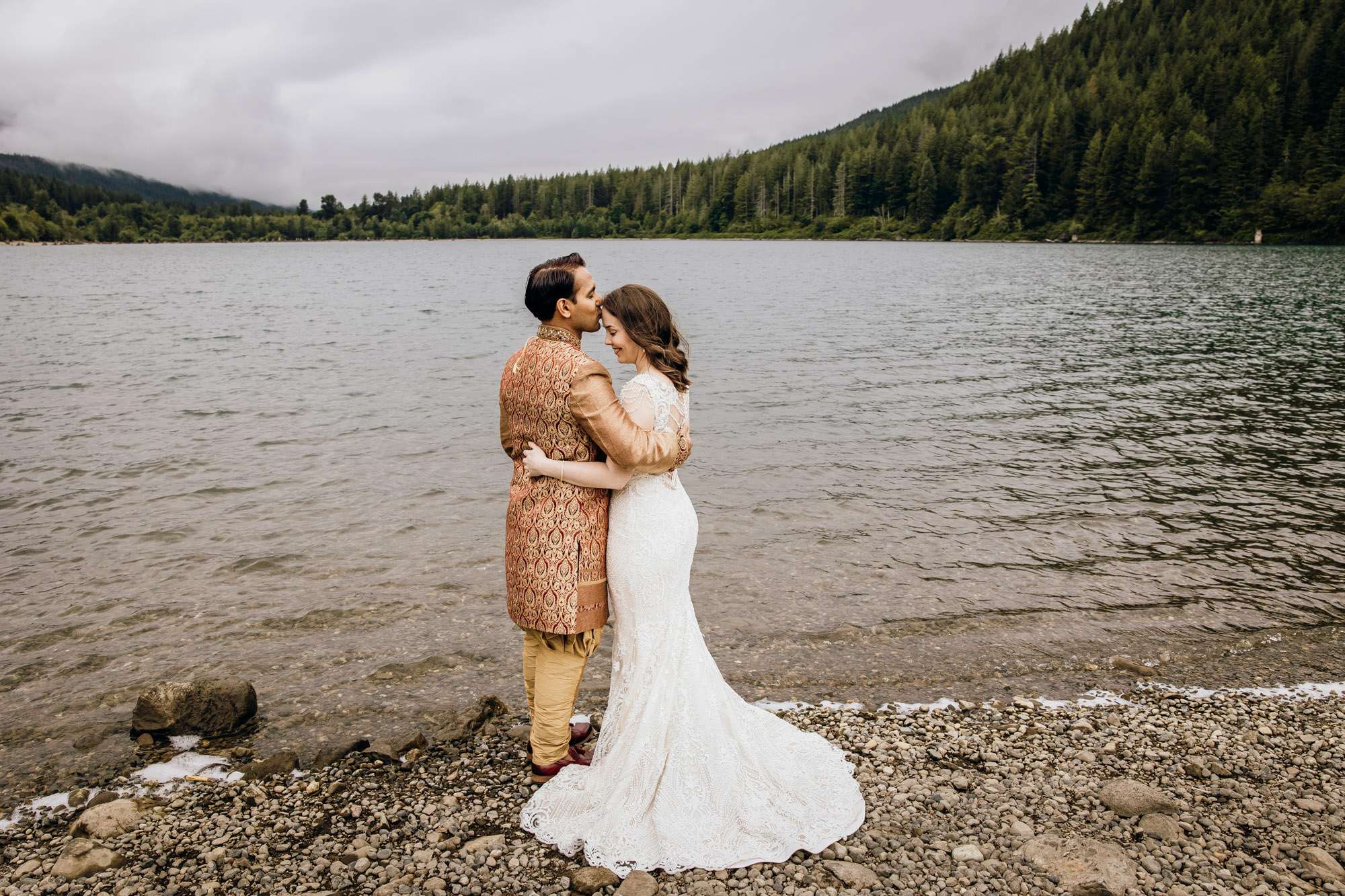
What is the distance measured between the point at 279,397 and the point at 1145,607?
818 inches

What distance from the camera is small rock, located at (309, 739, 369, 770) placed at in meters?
5.67

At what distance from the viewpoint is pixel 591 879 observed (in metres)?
4.34

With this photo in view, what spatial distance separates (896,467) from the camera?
49.5 feet

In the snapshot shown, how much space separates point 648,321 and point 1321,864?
15.2ft

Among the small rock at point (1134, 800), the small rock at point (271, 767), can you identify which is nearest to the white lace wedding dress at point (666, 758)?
the small rock at point (1134, 800)

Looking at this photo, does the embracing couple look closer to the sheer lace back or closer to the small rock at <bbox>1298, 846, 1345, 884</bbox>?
the sheer lace back

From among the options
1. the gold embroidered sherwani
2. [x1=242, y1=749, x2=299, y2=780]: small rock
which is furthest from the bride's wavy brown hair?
[x1=242, y1=749, x2=299, y2=780]: small rock

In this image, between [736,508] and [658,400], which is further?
[736,508]

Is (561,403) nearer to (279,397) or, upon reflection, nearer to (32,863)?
(32,863)

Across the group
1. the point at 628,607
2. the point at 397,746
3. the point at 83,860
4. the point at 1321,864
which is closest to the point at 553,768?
the point at 628,607

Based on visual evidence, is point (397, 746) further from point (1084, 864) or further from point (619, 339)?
point (1084, 864)

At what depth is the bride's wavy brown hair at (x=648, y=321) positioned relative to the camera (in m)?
4.26

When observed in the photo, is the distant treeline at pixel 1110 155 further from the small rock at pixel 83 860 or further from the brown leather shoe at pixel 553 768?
the small rock at pixel 83 860

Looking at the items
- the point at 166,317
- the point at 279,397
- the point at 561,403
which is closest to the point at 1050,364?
the point at 279,397
